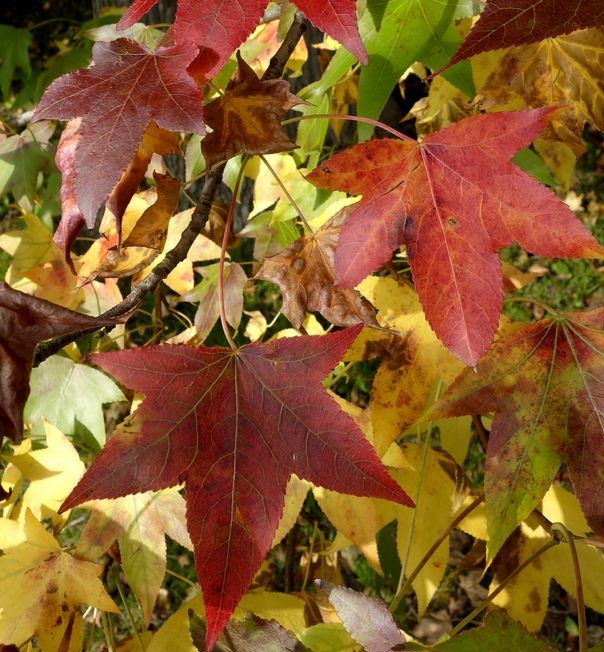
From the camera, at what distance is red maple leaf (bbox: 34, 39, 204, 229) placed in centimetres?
72

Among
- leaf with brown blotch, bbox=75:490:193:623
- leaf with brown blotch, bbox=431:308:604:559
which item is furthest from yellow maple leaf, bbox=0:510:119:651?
leaf with brown blotch, bbox=431:308:604:559

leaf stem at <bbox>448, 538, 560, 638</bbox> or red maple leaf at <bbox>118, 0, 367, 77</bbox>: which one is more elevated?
red maple leaf at <bbox>118, 0, 367, 77</bbox>

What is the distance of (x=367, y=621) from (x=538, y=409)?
32cm

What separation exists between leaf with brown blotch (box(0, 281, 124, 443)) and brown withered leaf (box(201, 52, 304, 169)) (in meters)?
0.26

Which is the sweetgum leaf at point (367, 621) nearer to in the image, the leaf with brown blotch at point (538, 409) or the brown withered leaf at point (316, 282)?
the leaf with brown blotch at point (538, 409)

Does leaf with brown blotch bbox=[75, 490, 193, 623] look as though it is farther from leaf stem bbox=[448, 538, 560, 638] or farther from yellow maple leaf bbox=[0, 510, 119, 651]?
leaf stem bbox=[448, 538, 560, 638]

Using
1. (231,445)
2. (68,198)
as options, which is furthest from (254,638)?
(68,198)

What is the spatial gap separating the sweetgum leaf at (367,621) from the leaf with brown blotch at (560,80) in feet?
2.43

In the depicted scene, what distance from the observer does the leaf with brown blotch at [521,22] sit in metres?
0.75

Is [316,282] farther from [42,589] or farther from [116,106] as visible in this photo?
[42,589]

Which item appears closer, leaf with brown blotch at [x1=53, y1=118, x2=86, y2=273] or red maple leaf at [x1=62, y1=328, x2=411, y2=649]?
red maple leaf at [x1=62, y1=328, x2=411, y2=649]

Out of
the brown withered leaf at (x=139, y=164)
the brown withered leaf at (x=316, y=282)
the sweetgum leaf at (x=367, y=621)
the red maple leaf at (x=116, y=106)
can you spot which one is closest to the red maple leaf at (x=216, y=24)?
the red maple leaf at (x=116, y=106)

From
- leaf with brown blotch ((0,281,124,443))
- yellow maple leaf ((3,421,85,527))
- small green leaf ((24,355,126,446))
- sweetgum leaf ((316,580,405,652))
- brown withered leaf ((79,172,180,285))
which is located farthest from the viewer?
small green leaf ((24,355,126,446))

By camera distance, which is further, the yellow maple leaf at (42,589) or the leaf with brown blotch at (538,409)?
the yellow maple leaf at (42,589)
